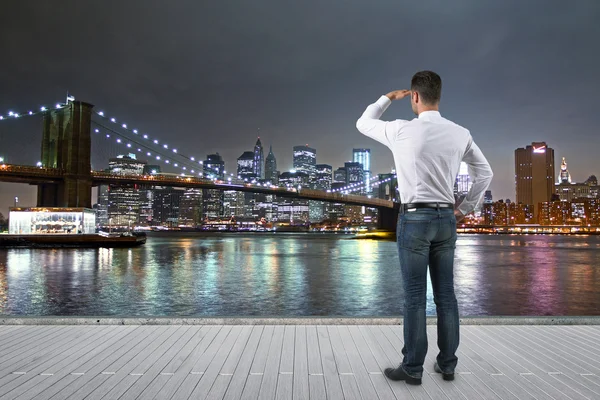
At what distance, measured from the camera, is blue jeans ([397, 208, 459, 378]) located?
2664mm

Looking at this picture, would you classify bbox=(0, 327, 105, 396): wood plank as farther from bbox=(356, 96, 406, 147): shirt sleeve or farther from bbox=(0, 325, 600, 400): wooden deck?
bbox=(356, 96, 406, 147): shirt sleeve

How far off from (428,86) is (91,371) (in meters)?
2.68

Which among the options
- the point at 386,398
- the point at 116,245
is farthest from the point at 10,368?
the point at 116,245

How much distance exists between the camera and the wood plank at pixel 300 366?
2.59 m

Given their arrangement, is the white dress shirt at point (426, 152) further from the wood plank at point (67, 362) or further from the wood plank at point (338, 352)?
the wood plank at point (67, 362)

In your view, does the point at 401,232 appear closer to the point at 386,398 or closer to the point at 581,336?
the point at 386,398

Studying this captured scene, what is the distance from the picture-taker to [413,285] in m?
2.70

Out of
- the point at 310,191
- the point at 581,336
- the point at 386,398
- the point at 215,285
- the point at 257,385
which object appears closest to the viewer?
the point at 386,398

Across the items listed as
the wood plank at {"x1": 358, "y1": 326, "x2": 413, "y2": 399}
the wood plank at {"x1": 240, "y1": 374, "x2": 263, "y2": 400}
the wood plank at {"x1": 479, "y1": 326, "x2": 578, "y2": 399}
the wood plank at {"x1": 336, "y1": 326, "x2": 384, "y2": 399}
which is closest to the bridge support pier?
the wood plank at {"x1": 479, "y1": 326, "x2": 578, "y2": 399}

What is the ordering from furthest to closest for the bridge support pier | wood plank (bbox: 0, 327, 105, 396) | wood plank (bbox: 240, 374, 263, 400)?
the bridge support pier < wood plank (bbox: 0, 327, 105, 396) < wood plank (bbox: 240, 374, 263, 400)

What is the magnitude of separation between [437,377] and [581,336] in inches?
66.3

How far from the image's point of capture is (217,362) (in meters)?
3.12

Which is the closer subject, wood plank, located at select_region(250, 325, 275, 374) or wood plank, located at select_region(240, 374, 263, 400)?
wood plank, located at select_region(240, 374, 263, 400)

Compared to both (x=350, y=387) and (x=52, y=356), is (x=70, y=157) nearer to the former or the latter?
(x=52, y=356)
